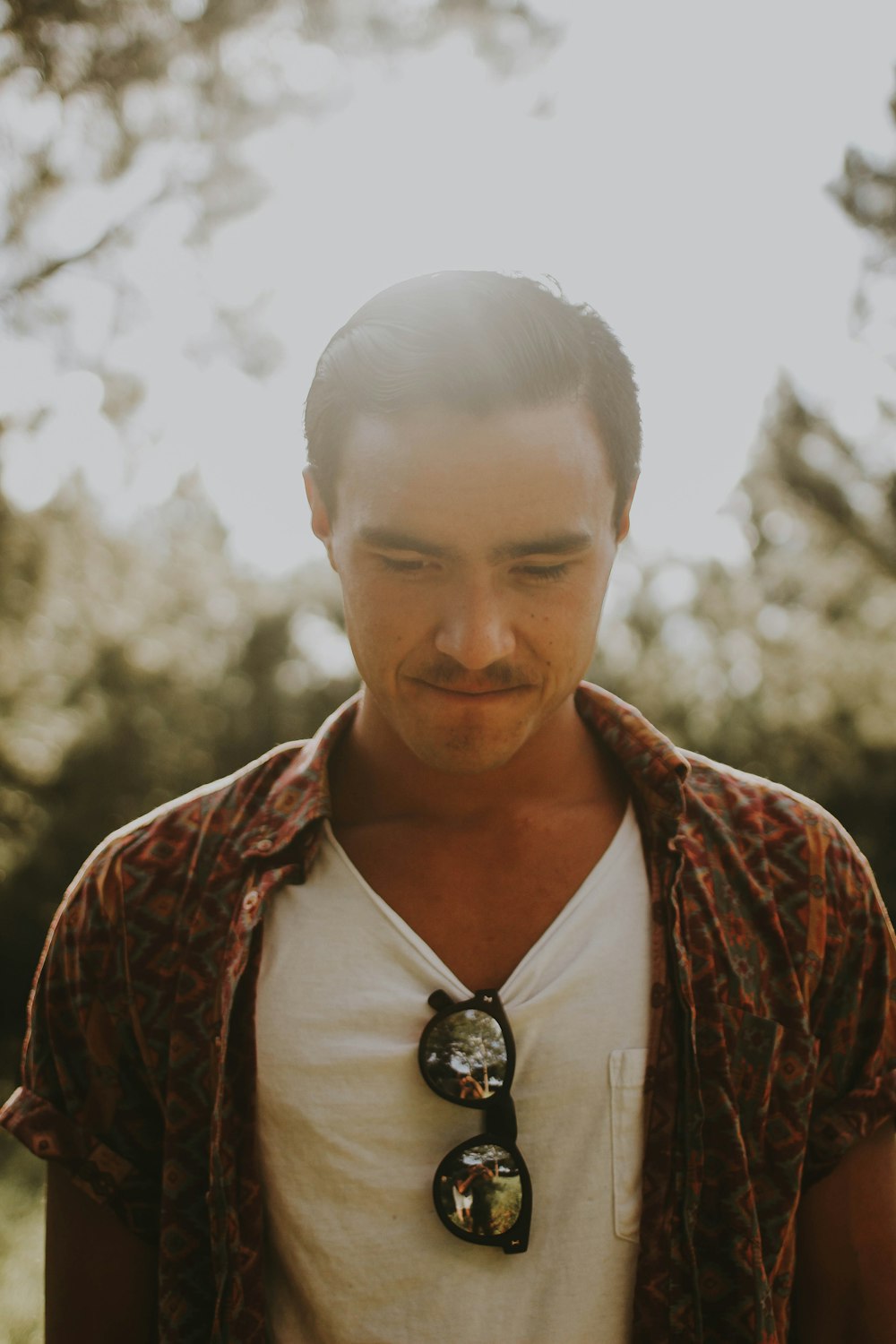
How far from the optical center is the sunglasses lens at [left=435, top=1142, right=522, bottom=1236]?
1.64 m

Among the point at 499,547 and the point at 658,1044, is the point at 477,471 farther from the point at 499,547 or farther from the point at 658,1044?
the point at 658,1044

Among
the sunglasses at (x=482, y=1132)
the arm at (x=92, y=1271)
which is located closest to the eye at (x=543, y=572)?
the sunglasses at (x=482, y=1132)

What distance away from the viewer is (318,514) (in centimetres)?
199

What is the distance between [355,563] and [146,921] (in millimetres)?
637

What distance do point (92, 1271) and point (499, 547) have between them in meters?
1.26

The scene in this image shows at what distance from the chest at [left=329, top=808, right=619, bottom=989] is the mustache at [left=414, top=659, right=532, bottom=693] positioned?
0.33 meters

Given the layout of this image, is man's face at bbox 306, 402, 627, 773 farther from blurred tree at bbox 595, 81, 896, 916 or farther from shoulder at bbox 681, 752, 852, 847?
blurred tree at bbox 595, 81, 896, 916

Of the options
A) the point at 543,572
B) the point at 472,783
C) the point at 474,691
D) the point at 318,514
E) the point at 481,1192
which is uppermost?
the point at 318,514

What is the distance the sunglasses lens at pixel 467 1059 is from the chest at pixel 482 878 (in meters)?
0.10

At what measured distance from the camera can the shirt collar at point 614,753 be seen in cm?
186

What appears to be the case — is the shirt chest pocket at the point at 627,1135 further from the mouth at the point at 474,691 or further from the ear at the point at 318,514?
the ear at the point at 318,514

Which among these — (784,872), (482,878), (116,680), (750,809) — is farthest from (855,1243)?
(116,680)

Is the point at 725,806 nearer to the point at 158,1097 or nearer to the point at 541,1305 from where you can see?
the point at 541,1305

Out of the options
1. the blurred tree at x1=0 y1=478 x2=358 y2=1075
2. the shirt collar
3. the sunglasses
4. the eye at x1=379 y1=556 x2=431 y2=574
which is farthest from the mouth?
the blurred tree at x1=0 y1=478 x2=358 y2=1075
